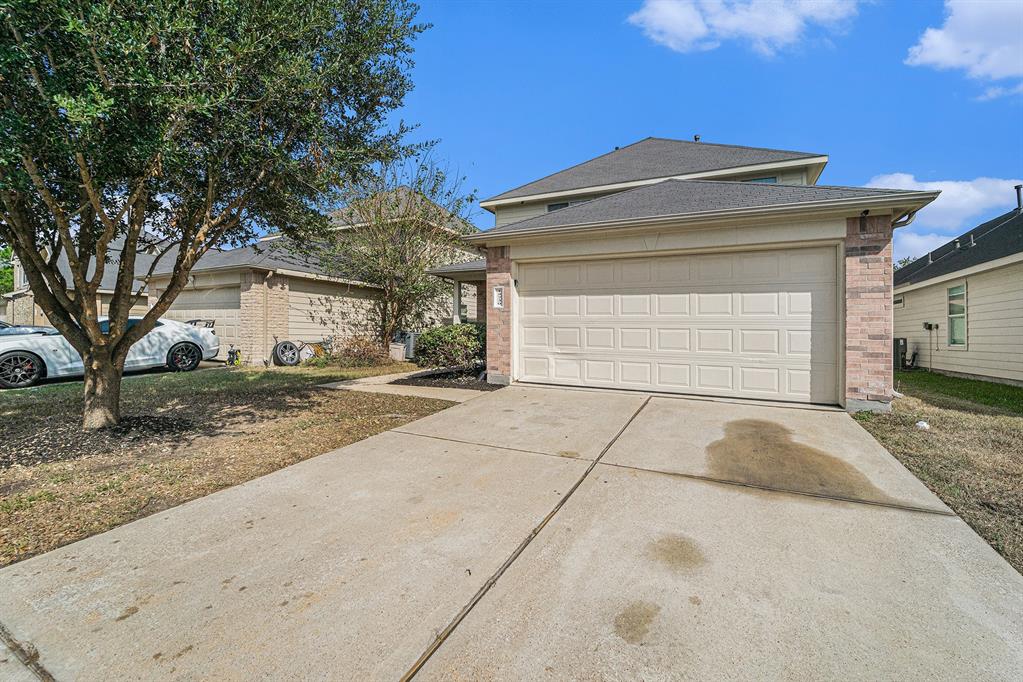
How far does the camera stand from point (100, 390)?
4.79 m

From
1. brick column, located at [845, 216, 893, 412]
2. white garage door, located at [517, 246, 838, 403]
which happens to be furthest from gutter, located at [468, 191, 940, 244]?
white garage door, located at [517, 246, 838, 403]

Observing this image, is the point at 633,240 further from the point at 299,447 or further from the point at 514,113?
the point at 514,113

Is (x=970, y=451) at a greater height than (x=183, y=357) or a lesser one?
lesser

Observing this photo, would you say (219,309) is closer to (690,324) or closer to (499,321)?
(499,321)

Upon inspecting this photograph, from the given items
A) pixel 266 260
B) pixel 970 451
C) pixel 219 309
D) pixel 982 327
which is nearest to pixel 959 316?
pixel 982 327

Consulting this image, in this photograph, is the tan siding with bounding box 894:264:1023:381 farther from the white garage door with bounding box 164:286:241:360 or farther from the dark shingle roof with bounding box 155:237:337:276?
the white garage door with bounding box 164:286:241:360

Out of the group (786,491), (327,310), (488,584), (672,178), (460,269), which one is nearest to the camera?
(488,584)

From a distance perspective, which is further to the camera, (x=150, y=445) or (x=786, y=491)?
(x=150, y=445)

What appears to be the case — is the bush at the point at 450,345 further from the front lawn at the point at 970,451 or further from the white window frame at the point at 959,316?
the white window frame at the point at 959,316

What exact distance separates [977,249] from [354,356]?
15.5 metres

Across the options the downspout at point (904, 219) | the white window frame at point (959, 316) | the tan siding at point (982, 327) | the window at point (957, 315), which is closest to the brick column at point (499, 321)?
the downspout at point (904, 219)

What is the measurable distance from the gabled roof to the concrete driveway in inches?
142

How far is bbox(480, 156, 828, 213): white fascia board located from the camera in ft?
37.0

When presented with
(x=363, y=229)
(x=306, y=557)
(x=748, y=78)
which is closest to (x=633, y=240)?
(x=306, y=557)
